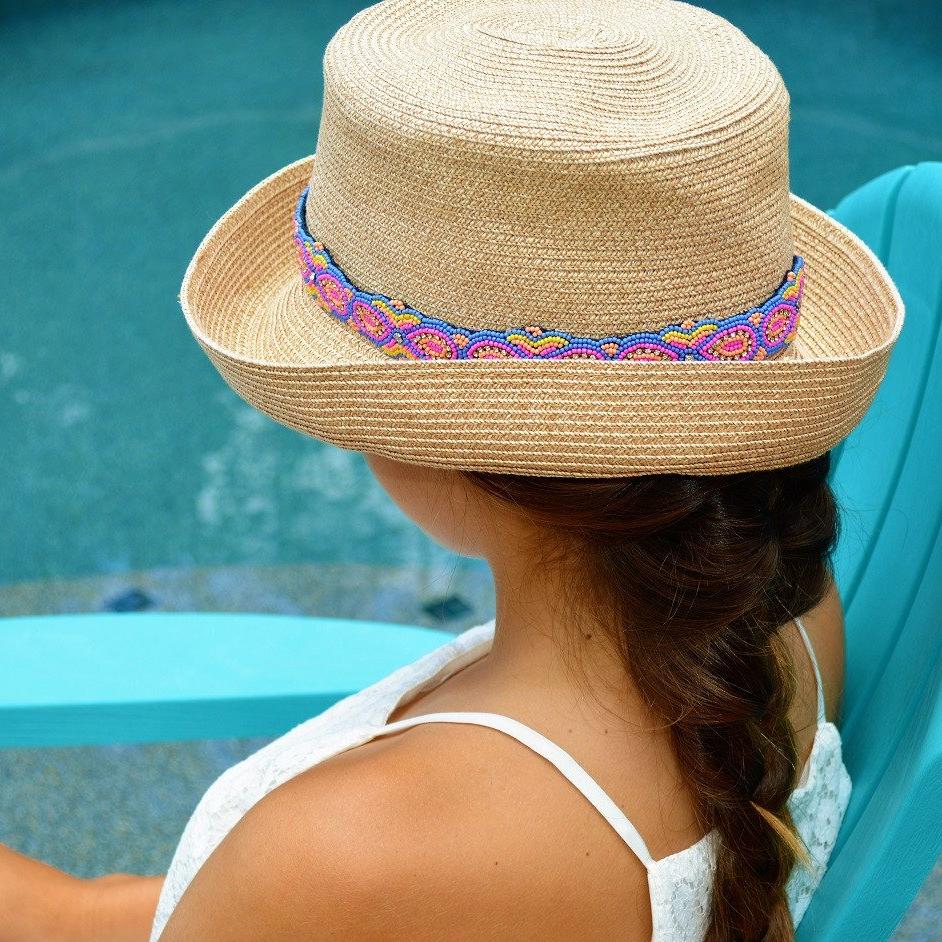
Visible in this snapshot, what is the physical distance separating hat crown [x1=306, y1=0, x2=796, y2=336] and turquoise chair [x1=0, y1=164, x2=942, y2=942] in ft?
1.30

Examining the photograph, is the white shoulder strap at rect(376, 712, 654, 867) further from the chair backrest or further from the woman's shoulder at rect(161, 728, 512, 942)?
the chair backrest

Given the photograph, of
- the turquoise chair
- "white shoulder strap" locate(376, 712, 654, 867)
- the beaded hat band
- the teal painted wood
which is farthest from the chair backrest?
the teal painted wood

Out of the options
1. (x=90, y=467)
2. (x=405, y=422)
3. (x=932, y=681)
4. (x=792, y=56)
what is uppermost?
(x=405, y=422)

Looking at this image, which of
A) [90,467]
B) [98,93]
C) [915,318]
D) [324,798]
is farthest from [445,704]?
[98,93]

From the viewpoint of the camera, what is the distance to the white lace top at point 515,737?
841mm

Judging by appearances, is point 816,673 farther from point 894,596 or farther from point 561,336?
point 561,336

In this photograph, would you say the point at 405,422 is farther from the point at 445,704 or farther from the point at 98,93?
the point at 98,93

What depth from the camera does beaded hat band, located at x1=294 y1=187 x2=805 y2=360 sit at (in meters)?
0.79

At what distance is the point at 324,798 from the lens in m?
0.79

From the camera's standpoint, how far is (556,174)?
0.75 m

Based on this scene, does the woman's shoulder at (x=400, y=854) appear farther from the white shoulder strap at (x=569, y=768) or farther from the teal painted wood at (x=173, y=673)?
the teal painted wood at (x=173, y=673)

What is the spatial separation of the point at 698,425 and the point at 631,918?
359 mm

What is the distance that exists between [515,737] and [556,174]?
1.24 ft

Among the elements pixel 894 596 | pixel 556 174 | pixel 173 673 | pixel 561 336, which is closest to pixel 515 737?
pixel 561 336
